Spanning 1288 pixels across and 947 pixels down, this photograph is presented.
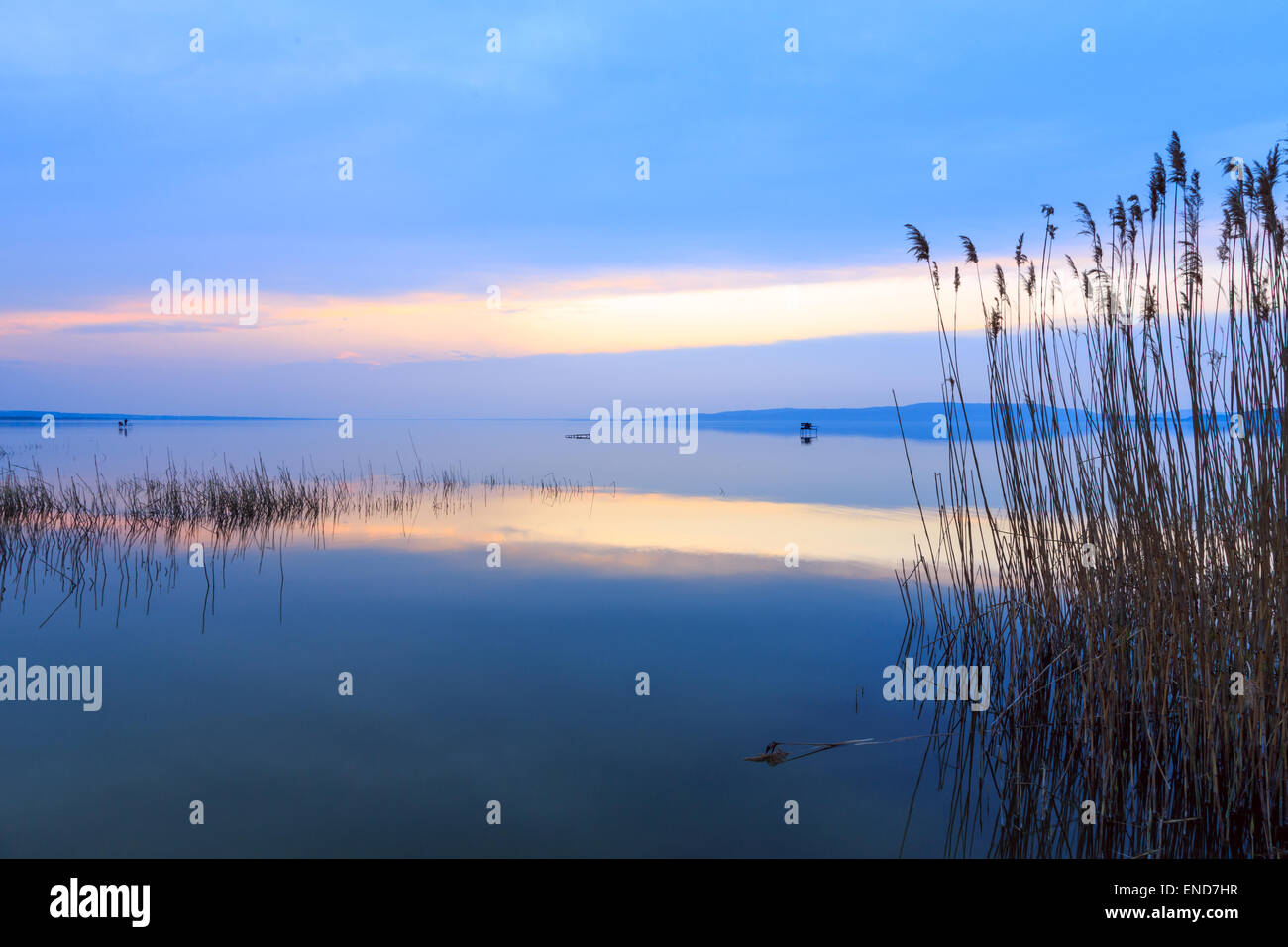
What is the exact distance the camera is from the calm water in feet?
Result: 13.5

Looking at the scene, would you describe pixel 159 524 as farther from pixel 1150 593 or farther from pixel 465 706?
pixel 1150 593

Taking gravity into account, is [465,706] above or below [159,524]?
below

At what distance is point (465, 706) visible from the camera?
5715mm

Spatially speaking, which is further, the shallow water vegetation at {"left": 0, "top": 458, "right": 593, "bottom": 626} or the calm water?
the shallow water vegetation at {"left": 0, "top": 458, "right": 593, "bottom": 626}

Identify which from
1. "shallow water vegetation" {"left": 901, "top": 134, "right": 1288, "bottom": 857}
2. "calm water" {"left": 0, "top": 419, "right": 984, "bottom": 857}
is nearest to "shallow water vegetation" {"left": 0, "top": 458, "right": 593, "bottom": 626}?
"calm water" {"left": 0, "top": 419, "right": 984, "bottom": 857}

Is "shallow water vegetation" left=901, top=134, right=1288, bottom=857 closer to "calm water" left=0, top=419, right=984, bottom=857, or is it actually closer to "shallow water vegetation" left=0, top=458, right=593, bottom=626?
"calm water" left=0, top=419, right=984, bottom=857

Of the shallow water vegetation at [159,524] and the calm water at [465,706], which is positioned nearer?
the calm water at [465,706]

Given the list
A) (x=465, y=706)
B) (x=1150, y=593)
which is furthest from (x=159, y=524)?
(x=1150, y=593)

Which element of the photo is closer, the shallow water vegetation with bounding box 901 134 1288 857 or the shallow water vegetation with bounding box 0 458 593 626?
the shallow water vegetation with bounding box 901 134 1288 857

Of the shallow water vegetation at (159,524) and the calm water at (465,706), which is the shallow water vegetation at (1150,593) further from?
the shallow water vegetation at (159,524)

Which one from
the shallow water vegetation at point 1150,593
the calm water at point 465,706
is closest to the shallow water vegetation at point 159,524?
the calm water at point 465,706

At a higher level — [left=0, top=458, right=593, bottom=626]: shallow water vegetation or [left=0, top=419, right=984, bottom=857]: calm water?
[left=0, top=458, right=593, bottom=626]: shallow water vegetation

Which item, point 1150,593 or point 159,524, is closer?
point 1150,593

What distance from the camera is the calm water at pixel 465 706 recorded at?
4.12 m
